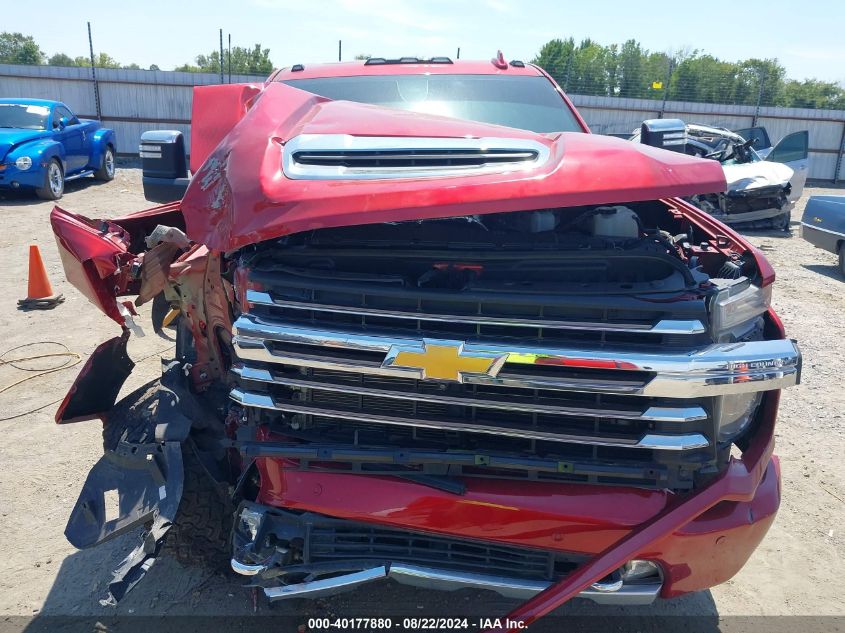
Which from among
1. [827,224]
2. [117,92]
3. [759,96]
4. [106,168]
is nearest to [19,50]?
[117,92]

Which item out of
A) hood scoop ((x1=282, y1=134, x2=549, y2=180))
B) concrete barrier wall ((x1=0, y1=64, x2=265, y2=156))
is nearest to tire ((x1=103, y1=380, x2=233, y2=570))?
hood scoop ((x1=282, y1=134, x2=549, y2=180))

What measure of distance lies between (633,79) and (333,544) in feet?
74.2

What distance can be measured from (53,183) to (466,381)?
40.0 feet

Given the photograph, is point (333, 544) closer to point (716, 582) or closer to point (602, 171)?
point (716, 582)

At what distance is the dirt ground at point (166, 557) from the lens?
9.46ft

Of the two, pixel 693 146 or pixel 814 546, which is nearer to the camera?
pixel 814 546

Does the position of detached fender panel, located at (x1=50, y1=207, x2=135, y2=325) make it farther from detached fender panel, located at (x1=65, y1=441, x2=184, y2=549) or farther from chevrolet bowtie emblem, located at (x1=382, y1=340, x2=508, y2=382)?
chevrolet bowtie emblem, located at (x1=382, y1=340, x2=508, y2=382)

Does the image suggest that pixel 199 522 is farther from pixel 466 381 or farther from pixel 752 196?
pixel 752 196

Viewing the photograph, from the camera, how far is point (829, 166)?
71.1 feet

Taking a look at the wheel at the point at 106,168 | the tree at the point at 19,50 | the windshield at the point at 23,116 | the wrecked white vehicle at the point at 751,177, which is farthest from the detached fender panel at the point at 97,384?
the tree at the point at 19,50

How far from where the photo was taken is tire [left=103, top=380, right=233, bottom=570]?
8.59 feet

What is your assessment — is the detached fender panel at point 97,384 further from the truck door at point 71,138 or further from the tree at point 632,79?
the tree at point 632,79

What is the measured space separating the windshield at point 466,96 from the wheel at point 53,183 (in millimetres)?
9505

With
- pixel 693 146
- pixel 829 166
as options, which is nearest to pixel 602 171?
pixel 693 146
